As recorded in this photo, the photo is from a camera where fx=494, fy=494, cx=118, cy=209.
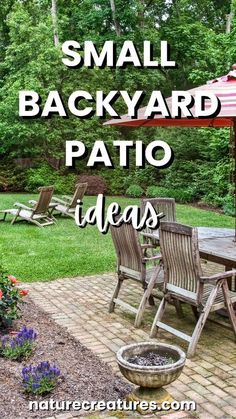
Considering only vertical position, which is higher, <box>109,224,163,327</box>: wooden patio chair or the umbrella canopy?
the umbrella canopy

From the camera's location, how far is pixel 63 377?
3.52m

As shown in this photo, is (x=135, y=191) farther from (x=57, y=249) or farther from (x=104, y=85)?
(x=57, y=249)

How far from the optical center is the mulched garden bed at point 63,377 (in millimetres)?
3166

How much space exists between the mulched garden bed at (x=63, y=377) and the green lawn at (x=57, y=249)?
232 centimetres

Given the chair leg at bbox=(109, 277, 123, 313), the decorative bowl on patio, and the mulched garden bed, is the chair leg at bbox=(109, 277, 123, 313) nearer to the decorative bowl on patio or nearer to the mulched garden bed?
the mulched garden bed

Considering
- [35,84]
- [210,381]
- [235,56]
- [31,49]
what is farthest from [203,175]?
[210,381]

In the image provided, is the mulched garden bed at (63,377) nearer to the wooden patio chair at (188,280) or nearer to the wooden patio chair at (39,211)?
the wooden patio chair at (188,280)

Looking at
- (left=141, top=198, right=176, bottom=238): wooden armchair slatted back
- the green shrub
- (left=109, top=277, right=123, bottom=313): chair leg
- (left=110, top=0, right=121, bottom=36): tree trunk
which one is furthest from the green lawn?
(left=110, top=0, right=121, bottom=36): tree trunk

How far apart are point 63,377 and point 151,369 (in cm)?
80

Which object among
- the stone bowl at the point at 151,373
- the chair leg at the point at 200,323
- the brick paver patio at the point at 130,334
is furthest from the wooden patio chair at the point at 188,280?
the stone bowl at the point at 151,373

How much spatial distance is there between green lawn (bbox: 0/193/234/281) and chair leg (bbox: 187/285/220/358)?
291 centimetres

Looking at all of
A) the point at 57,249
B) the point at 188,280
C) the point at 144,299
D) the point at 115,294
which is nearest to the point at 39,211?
the point at 57,249

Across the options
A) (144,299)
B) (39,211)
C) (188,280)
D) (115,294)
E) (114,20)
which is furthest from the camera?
(114,20)

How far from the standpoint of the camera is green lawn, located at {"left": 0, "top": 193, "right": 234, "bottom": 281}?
6.93 metres
